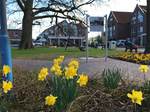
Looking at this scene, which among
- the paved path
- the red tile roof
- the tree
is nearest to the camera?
the paved path

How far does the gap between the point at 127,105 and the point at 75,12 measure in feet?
117

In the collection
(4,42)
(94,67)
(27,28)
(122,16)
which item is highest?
(122,16)

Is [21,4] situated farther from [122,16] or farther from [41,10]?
[122,16]

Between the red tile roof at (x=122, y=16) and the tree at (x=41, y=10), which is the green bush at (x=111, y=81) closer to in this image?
the tree at (x=41, y=10)

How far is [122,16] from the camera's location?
12294cm

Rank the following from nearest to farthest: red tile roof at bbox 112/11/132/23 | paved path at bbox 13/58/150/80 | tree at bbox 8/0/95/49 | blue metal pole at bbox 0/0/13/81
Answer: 1. blue metal pole at bbox 0/0/13/81
2. paved path at bbox 13/58/150/80
3. tree at bbox 8/0/95/49
4. red tile roof at bbox 112/11/132/23

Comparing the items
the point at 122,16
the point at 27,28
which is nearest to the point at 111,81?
the point at 27,28

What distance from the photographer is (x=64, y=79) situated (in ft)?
18.5

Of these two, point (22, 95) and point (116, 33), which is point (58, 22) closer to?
point (22, 95)

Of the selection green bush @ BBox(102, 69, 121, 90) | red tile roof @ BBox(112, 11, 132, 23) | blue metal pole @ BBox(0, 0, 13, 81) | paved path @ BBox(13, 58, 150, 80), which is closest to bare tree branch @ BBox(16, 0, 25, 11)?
paved path @ BBox(13, 58, 150, 80)

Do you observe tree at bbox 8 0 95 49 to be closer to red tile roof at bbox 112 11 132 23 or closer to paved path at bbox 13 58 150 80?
paved path at bbox 13 58 150 80

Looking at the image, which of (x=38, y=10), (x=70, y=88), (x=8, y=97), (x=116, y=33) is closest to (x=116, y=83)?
(x=70, y=88)

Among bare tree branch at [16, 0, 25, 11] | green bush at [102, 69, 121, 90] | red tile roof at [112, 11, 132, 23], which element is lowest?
green bush at [102, 69, 121, 90]

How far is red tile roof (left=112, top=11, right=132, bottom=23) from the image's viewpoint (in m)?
119
